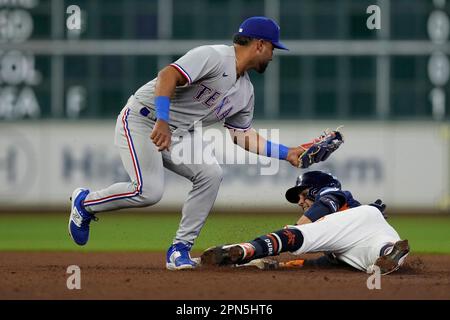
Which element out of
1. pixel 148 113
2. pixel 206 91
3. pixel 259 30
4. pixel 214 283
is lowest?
pixel 214 283

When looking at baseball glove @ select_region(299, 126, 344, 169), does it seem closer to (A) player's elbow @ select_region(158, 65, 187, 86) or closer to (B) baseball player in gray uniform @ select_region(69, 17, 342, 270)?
(B) baseball player in gray uniform @ select_region(69, 17, 342, 270)

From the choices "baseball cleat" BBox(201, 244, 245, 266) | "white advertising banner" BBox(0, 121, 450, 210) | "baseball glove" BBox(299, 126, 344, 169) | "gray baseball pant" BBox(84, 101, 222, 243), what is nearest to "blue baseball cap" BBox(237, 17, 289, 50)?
"baseball glove" BBox(299, 126, 344, 169)

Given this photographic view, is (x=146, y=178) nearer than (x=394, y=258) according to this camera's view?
No

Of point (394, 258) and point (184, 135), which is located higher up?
point (184, 135)

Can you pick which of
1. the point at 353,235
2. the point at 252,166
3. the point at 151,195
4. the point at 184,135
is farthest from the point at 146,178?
the point at 252,166

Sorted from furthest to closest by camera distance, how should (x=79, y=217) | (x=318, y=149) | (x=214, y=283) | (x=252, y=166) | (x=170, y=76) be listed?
(x=252, y=166) → (x=79, y=217) → (x=318, y=149) → (x=170, y=76) → (x=214, y=283)

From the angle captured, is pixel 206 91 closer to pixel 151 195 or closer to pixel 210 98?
pixel 210 98

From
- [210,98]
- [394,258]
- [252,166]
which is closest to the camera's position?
[394,258]
